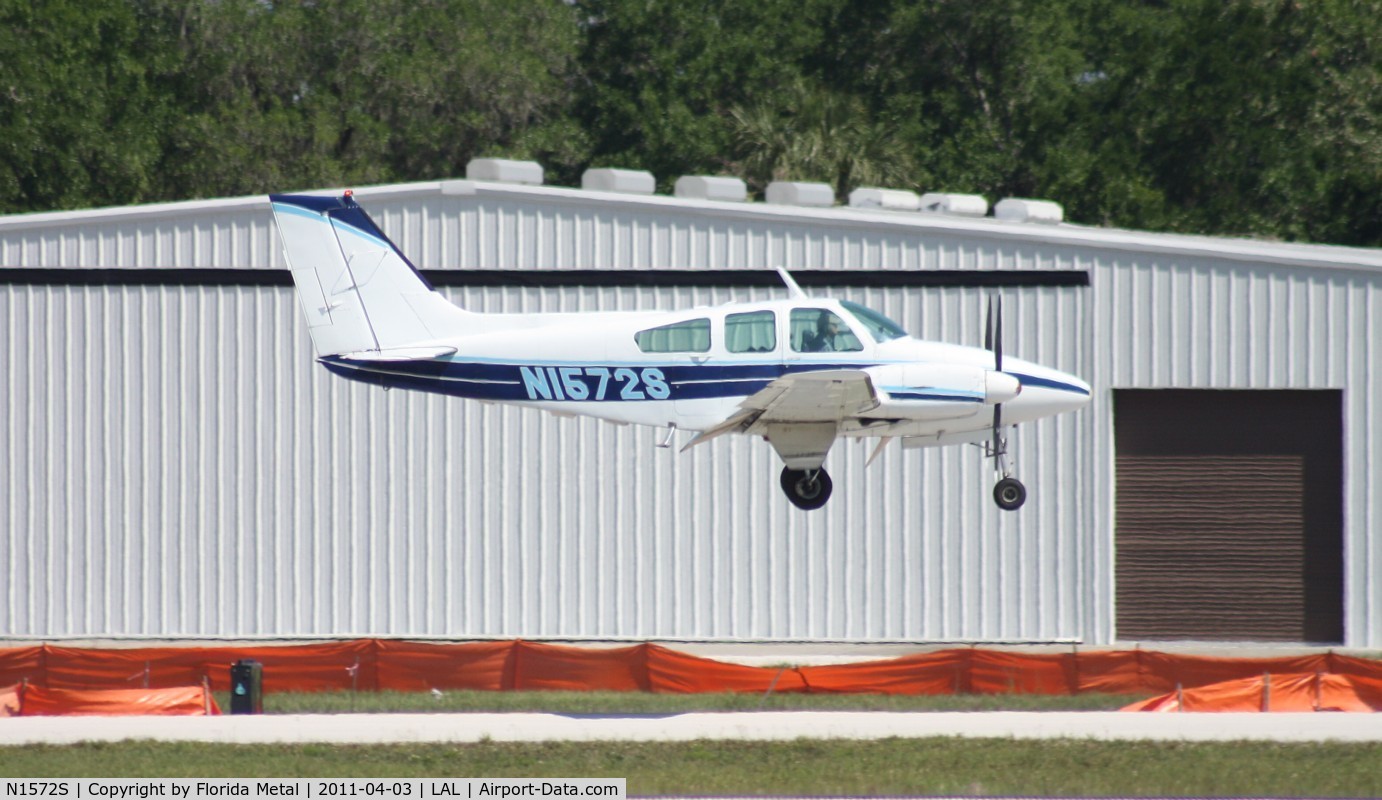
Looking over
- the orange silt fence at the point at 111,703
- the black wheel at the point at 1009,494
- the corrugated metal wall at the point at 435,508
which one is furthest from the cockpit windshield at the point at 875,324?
the orange silt fence at the point at 111,703

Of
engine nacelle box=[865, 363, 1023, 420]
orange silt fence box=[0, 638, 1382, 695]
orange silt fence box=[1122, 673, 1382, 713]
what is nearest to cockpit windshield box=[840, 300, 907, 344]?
engine nacelle box=[865, 363, 1023, 420]

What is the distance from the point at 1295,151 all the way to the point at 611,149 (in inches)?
774

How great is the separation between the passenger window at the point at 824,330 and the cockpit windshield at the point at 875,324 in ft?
0.62

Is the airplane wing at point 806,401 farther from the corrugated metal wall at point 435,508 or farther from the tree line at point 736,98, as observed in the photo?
the tree line at point 736,98

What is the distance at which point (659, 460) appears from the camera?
25.2 m


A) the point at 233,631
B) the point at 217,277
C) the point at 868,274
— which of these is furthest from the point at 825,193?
the point at 233,631

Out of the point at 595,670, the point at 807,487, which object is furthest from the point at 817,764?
the point at 595,670

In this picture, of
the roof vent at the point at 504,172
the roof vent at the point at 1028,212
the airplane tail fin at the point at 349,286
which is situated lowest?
the airplane tail fin at the point at 349,286

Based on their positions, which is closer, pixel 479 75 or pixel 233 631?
pixel 233 631

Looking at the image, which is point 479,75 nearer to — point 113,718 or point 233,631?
point 233,631

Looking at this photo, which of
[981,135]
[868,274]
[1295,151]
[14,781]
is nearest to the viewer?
[14,781]

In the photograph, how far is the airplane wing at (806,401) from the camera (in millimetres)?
15555

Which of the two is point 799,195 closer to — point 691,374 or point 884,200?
point 884,200

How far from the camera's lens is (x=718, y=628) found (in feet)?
82.0
